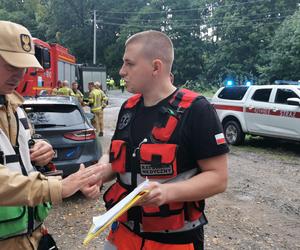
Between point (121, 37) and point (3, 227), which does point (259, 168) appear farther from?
point (121, 37)

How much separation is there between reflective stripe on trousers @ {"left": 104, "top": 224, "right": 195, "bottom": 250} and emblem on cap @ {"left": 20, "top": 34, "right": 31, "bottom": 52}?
1.07 metres

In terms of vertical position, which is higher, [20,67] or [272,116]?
[20,67]

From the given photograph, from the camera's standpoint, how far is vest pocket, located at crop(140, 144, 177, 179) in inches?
78.7

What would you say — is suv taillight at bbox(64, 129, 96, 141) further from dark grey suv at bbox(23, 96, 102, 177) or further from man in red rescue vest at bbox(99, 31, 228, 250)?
man in red rescue vest at bbox(99, 31, 228, 250)

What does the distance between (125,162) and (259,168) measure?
6948mm

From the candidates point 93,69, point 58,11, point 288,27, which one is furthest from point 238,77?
point 58,11

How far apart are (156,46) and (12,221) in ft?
3.77

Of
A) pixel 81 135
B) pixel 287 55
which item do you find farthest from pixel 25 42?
pixel 287 55

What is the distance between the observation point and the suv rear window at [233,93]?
1153 centimetres

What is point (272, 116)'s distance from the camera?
10336 mm

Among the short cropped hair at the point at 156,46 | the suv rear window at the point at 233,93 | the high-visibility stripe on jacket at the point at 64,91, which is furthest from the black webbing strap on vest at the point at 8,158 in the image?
the high-visibility stripe on jacket at the point at 64,91

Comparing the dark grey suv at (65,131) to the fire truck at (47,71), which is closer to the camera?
the dark grey suv at (65,131)

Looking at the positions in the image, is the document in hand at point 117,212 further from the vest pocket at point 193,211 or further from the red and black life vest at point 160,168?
the vest pocket at point 193,211

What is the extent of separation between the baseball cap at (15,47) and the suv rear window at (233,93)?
393 inches
